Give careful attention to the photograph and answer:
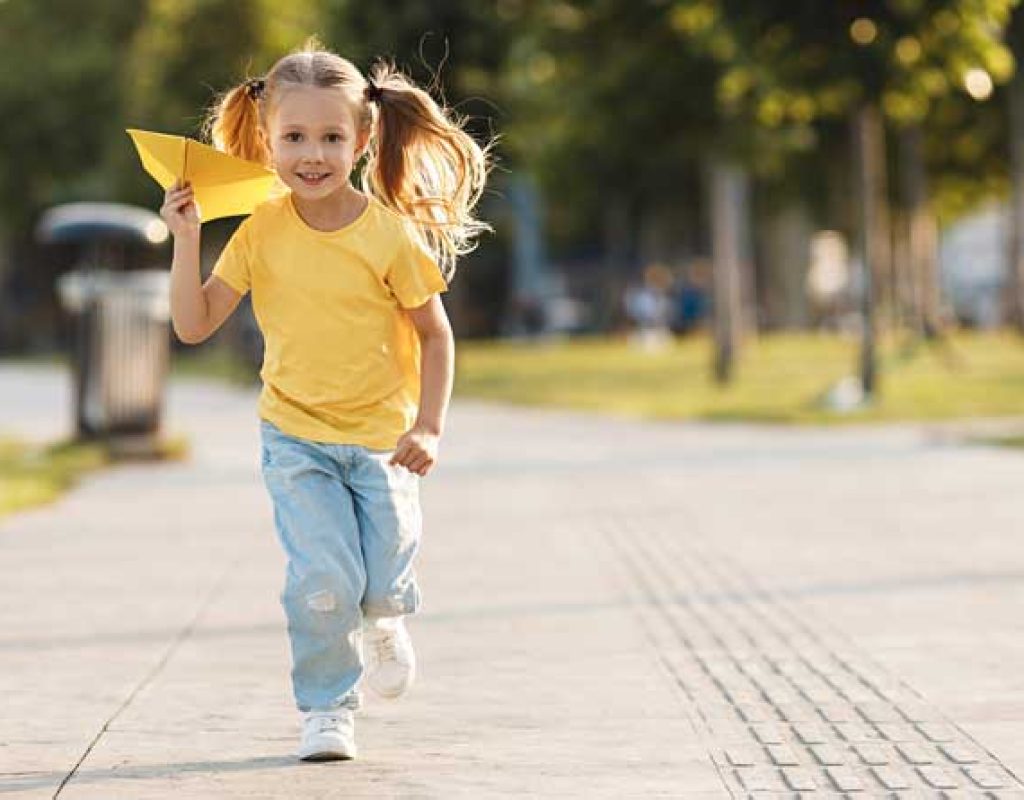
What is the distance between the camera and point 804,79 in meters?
21.9

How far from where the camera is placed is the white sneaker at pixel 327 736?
6.07 m

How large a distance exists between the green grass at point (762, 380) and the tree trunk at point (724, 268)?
16.5 inches

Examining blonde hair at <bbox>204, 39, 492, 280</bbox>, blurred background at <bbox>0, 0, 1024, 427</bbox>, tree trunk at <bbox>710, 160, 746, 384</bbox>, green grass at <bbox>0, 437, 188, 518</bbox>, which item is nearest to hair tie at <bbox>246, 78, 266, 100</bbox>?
blonde hair at <bbox>204, 39, 492, 280</bbox>

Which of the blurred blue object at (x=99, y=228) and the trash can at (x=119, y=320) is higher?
the blurred blue object at (x=99, y=228)

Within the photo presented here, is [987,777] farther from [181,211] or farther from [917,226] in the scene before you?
[917,226]

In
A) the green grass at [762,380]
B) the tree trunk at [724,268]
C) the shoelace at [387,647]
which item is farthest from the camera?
the tree trunk at [724,268]

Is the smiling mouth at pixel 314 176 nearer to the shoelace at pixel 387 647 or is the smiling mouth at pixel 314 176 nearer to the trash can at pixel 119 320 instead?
the shoelace at pixel 387 647

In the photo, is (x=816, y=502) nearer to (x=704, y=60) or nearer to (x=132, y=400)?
(x=132, y=400)

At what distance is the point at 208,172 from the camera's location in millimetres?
6078

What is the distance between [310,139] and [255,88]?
0.31 meters

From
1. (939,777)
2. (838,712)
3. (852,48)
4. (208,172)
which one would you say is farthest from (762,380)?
(939,777)

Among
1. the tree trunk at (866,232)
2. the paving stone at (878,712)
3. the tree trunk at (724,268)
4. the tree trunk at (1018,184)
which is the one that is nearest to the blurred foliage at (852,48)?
the tree trunk at (866,232)

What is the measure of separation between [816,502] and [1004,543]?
2410 millimetres

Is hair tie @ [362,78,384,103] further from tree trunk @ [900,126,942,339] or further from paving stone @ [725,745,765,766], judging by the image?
tree trunk @ [900,126,942,339]
